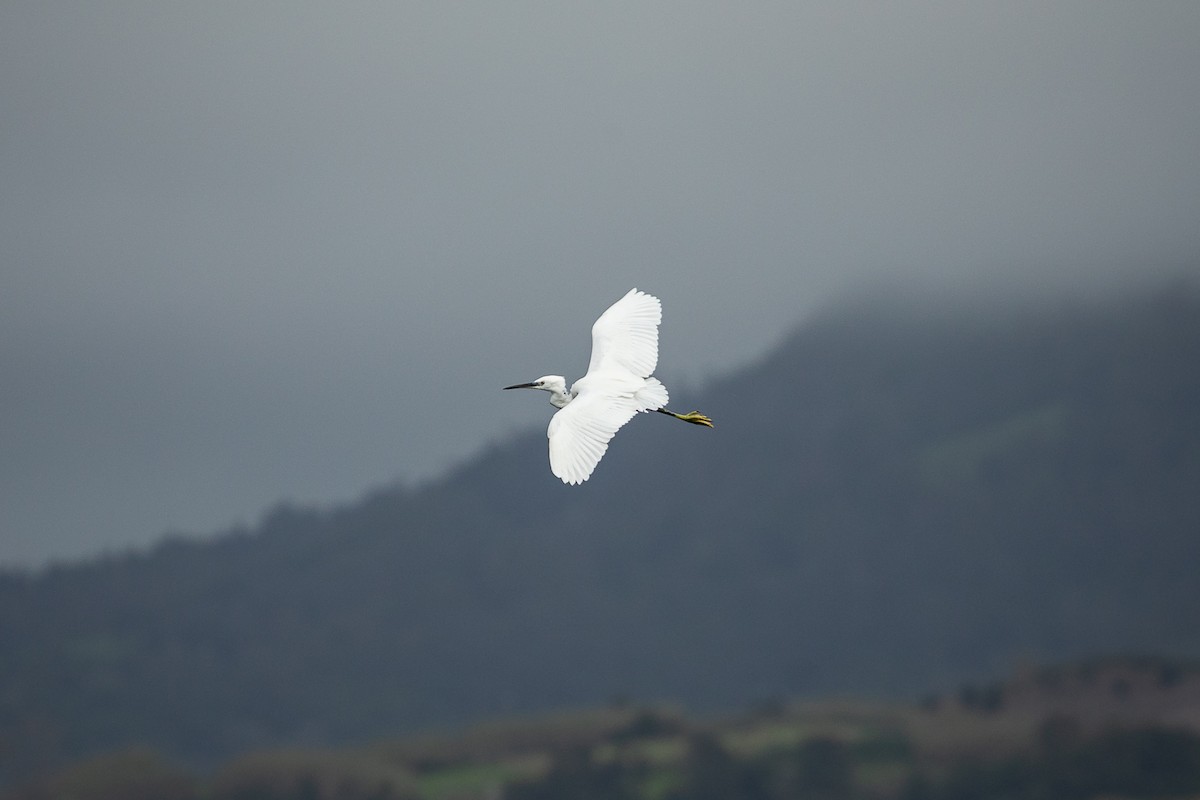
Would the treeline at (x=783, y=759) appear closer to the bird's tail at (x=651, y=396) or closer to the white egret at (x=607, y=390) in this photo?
the white egret at (x=607, y=390)

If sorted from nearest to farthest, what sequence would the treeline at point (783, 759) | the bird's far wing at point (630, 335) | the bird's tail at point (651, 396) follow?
the bird's tail at point (651, 396) < the bird's far wing at point (630, 335) < the treeline at point (783, 759)

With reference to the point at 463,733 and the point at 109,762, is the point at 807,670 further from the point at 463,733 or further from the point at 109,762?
the point at 109,762

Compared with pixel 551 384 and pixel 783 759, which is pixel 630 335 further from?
pixel 783 759

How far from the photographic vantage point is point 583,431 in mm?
32625

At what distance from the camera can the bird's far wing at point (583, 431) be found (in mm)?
31547

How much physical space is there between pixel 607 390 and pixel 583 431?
2.30 m

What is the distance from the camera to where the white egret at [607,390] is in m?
32.0

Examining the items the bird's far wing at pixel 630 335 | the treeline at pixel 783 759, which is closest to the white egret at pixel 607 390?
the bird's far wing at pixel 630 335

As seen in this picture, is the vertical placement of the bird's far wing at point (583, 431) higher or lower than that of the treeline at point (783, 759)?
lower

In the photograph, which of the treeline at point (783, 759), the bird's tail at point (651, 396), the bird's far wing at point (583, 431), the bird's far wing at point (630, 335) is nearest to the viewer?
the bird's far wing at point (583, 431)

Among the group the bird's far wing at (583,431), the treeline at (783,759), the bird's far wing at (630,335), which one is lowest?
the bird's far wing at (583,431)

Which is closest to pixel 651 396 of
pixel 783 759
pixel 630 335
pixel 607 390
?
pixel 607 390

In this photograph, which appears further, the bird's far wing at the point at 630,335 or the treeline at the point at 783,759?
the treeline at the point at 783,759

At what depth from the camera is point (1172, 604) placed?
181 metres
